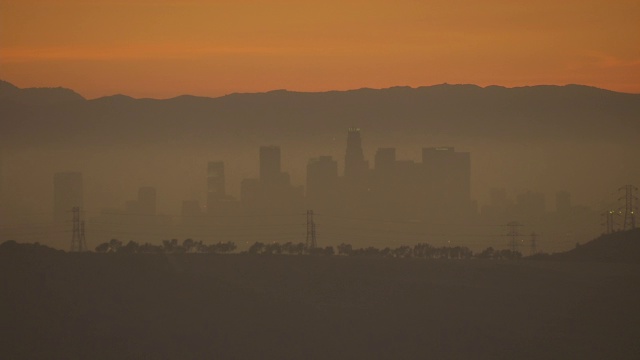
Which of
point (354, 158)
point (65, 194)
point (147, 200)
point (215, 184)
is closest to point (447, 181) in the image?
point (354, 158)

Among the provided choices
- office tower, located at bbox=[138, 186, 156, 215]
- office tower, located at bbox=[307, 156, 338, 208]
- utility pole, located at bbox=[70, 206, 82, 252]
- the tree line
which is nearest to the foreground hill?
the tree line

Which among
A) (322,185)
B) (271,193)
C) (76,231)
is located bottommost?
(76,231)

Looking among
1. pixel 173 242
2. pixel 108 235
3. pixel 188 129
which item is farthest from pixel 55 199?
pixel 188 129

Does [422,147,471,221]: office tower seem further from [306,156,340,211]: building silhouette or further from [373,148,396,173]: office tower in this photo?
[306,156,340,211]: building silhouette

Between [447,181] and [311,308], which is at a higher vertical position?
[447,181]

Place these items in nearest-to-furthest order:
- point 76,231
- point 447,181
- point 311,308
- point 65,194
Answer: point 311,308, point 76,231, point 65,194, point 447,181

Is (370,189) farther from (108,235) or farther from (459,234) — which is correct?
(108,235)

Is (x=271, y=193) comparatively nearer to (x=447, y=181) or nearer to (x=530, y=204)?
(x=447, y=181)

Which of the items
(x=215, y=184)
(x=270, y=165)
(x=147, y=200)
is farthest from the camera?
(x=270, y=165)
